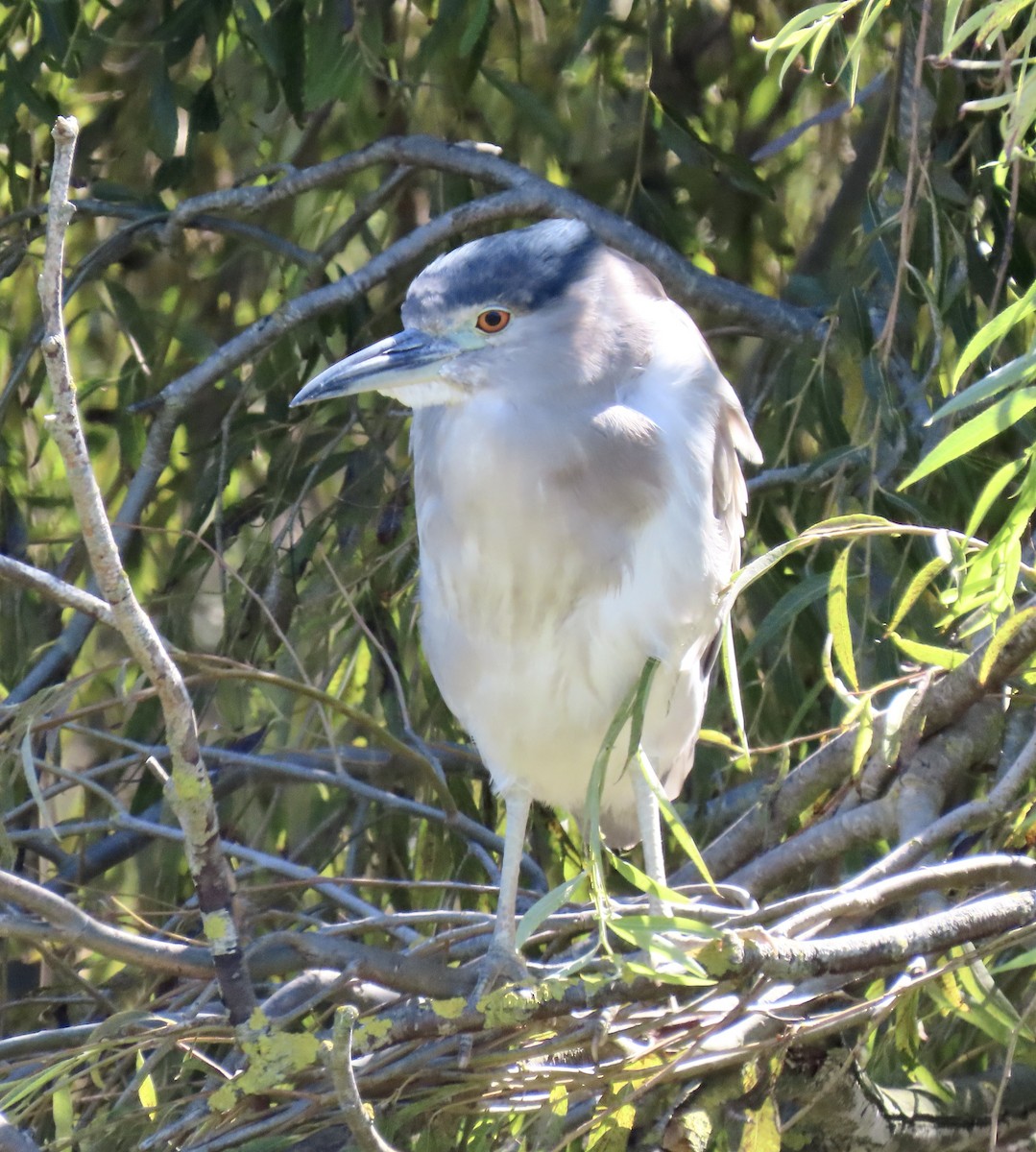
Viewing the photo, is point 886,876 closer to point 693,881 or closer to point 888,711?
point 888,711

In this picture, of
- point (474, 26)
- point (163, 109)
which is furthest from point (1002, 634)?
point (163, 109)

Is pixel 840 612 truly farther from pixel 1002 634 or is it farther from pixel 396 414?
pixel 396 414

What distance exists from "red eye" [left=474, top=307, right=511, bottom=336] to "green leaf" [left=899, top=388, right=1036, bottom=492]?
0.75 m

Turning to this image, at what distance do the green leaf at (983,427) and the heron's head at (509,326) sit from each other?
742 mm

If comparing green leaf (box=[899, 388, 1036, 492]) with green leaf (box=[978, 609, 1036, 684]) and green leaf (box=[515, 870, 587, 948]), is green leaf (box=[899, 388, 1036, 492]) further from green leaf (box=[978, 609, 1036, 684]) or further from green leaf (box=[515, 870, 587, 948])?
green leaf (box=[515, 870, 587, 948])

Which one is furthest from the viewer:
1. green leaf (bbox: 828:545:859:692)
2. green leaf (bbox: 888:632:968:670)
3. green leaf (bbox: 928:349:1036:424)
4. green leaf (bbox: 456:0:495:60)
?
green leaf (bbox: 456:0:495:60)

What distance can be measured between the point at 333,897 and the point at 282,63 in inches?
43.4

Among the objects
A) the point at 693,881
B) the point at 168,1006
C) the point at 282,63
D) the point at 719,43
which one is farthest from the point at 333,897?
the point at 719,43

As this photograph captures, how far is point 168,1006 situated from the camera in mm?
1854

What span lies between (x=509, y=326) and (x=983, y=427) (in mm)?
784

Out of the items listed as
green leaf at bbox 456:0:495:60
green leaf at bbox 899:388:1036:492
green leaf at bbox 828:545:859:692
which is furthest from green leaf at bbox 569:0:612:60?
green leaf at bbox 899:388:1036:492

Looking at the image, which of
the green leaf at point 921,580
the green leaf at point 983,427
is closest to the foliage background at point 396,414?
the green leaf at point 921,580

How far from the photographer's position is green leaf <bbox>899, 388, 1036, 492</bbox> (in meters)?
1.10

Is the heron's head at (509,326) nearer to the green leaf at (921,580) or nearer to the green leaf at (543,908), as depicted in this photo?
the green leaf at (921,580)
